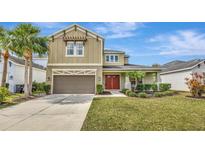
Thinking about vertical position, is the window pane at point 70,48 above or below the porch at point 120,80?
above

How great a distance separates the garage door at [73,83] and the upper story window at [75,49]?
219 centimetres

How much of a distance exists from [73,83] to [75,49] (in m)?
3.25

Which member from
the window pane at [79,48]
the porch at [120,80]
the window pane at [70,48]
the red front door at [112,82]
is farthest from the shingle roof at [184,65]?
the window pane at [70,48]

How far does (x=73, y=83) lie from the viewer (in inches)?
753

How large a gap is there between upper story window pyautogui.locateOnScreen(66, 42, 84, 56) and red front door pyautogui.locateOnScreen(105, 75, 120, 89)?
4268 mm

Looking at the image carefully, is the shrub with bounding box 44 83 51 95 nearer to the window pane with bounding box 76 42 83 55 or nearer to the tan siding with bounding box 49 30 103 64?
the tan siding with bounding box 49 30 103 64

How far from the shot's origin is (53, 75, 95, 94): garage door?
19.1 m

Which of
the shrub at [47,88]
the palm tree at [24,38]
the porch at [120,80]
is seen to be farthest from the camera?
the porch at [120,80]

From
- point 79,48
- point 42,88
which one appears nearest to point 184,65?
point 79,48

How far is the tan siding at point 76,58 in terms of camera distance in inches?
746

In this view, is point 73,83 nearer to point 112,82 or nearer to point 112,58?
point 112,82

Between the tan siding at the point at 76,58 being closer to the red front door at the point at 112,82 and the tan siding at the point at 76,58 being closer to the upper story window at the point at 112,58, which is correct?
the red front door at the point at 112,82

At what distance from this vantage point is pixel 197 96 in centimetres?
1416
